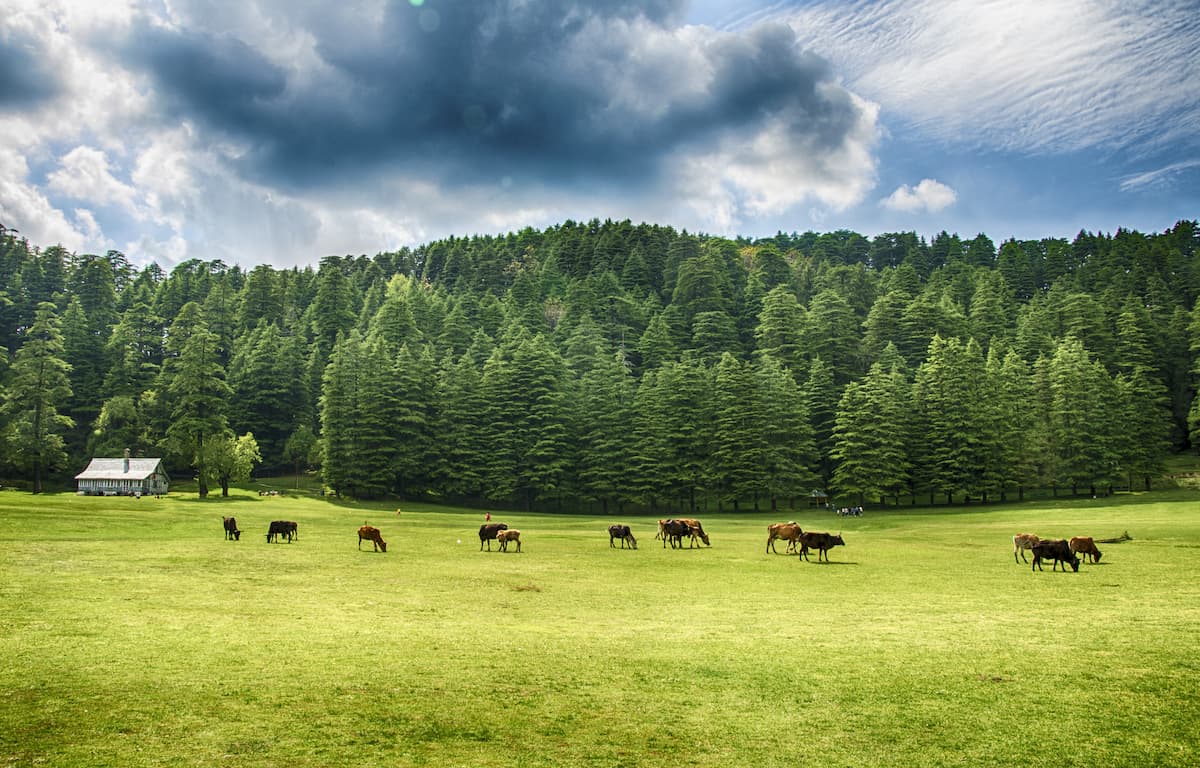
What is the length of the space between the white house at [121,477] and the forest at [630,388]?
11.9 feet

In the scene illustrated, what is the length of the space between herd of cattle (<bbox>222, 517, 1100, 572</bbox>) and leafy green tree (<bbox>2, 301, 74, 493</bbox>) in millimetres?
51457

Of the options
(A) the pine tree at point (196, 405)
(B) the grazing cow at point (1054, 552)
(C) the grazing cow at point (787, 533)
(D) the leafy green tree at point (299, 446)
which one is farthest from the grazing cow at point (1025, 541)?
(D) the leafy green tree at point (299, 446)

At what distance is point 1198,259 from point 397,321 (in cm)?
12519

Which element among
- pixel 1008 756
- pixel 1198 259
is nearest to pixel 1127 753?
pixel 1008 756

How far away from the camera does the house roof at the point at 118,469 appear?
76.0 metres

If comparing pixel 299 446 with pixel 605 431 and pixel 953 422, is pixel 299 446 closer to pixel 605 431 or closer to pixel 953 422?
pixel 605 431

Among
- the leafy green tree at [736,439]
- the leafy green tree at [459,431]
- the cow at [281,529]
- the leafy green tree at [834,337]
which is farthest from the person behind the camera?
the leafy green tree at [834,337]

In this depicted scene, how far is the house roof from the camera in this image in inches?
2992

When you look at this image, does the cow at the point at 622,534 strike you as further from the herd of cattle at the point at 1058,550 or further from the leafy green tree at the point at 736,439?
the leafy green tree at the point at 736,439

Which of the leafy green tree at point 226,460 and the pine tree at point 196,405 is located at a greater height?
the pine tree at point 196,405

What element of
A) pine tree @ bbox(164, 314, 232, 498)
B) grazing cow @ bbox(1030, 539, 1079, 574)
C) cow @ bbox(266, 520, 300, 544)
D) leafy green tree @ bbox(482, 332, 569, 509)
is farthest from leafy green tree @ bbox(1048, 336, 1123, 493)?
pine tree @ bbox(164, 314, 232, 498)

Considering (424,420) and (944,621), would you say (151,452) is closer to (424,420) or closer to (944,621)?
(424,420)

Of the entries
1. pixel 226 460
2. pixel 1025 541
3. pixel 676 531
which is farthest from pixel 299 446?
pixel 1025 541

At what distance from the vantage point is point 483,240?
187625 millimetres
